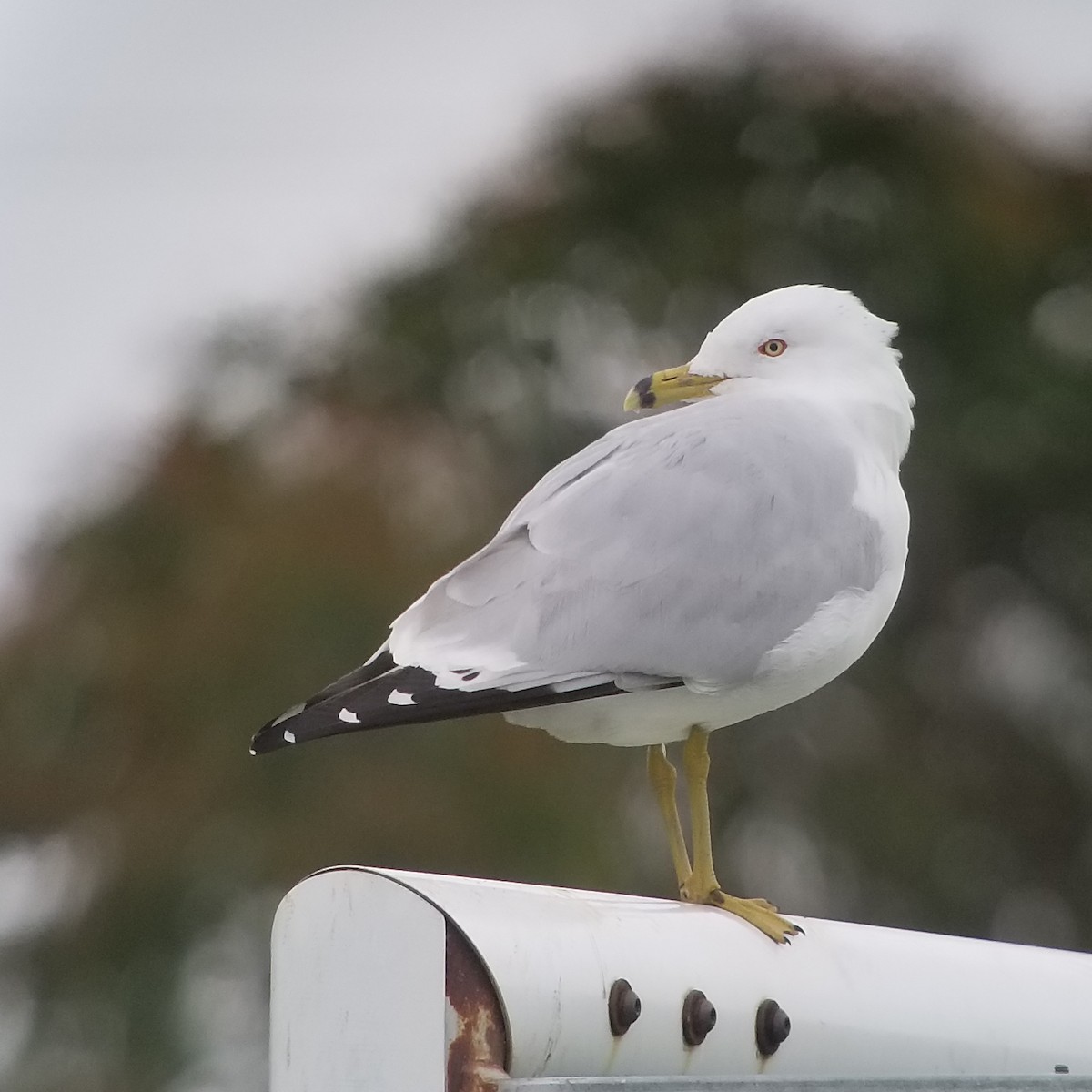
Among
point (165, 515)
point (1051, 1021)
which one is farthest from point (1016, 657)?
point (1051, 1021)

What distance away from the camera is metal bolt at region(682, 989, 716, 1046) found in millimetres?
1749

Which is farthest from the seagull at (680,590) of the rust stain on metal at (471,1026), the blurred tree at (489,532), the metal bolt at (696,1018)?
the blurred tree at (489,532)

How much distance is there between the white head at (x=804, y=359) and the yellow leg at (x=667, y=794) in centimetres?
49

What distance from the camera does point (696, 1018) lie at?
175cm

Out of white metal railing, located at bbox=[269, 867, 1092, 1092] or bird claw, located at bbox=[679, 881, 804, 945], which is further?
bird claw, located at bbox=[679, 881, 804, 945]

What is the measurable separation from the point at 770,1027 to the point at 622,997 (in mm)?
246

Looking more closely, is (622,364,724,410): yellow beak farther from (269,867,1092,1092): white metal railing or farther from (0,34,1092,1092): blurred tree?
(0,34,1092,1092): blurred tree

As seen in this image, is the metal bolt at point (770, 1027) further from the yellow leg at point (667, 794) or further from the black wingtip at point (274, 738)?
the yellow leg at point (667, 794)

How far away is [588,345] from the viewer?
7711 mm

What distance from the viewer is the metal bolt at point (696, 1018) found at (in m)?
1.75

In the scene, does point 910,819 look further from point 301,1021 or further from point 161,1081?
point 301,1021

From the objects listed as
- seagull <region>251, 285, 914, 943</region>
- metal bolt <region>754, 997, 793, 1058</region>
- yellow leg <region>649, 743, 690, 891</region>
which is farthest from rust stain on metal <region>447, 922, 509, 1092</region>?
yellow leg <region>649, 743, 690, 891</region>

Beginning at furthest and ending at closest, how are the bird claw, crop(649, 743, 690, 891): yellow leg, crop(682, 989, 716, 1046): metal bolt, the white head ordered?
the white head
crop(649, 743, 690, 891): yellow leg
the bird claw
crop(682, 989, 716, 1046): metal bolt

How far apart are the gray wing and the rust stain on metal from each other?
34.6 inches
